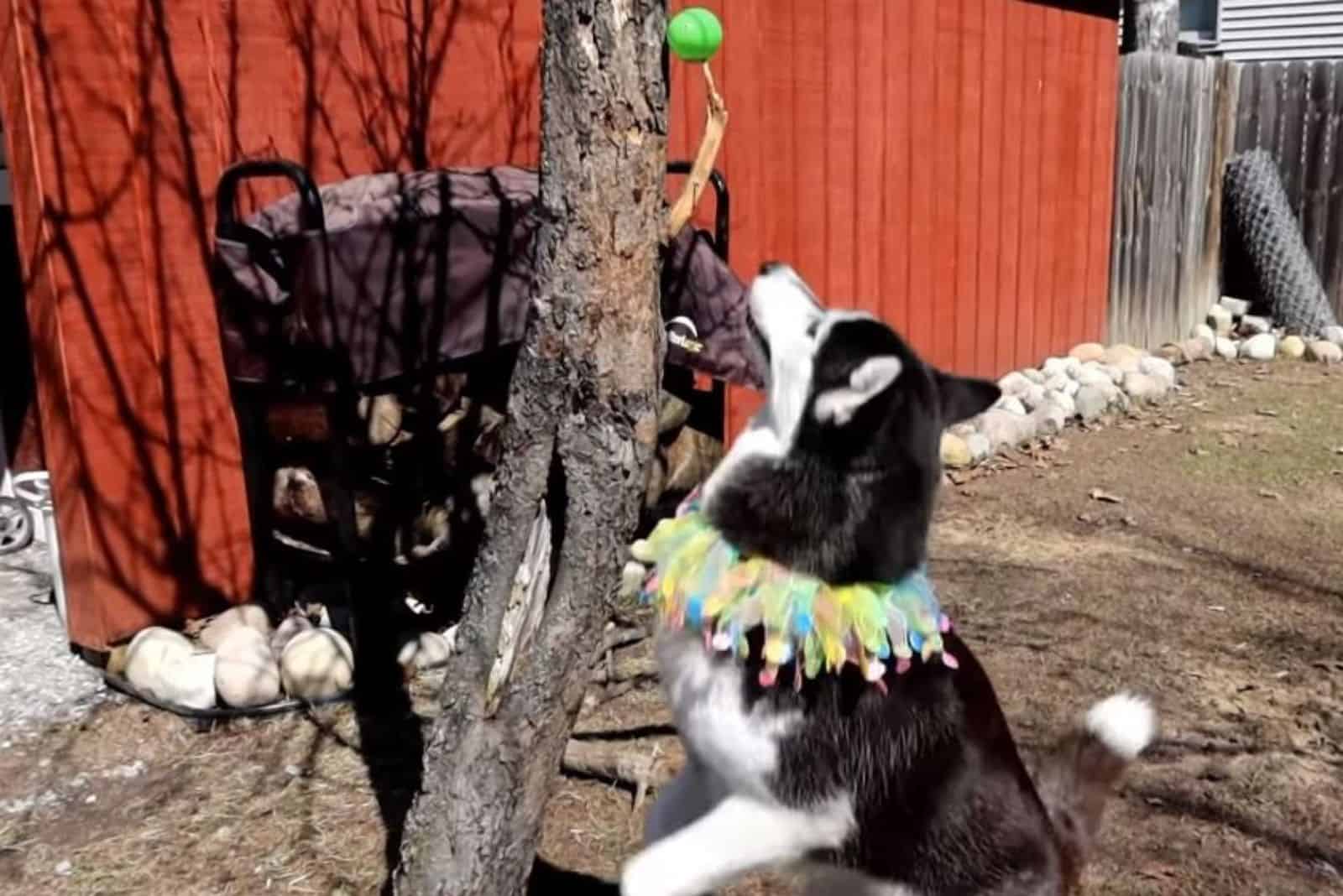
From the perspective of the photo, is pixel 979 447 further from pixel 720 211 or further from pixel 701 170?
pixel 701 170

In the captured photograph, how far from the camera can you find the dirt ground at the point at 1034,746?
3.10 m

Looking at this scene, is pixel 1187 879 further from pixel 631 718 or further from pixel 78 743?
pixel 78 743

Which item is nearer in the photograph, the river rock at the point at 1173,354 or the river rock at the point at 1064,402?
the river rock at the point at 1064,402

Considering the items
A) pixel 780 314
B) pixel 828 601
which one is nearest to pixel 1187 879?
pixel 828 601

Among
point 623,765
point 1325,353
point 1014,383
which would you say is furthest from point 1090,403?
point 623,765

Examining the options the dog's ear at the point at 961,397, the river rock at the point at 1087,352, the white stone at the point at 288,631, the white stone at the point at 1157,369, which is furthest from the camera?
the river rock at the point at 1087,352

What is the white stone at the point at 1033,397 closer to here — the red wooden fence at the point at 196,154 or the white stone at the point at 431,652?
the red wooden fence at the point at 196,154

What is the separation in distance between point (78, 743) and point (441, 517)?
1229 millimetres

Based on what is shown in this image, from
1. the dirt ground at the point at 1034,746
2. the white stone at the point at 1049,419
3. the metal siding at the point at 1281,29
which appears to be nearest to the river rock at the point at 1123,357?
the white stone at the point at 1049,419

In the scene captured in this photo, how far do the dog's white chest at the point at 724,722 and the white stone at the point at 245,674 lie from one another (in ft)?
6.09

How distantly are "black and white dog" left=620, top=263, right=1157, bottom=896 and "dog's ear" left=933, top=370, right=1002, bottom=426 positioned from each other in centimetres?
2

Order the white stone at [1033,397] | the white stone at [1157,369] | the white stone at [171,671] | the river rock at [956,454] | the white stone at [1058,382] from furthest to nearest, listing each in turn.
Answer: the white stone at [1157,369]
the white stone at [1058,382]
the white stone at [1033,397]
the river rock at [956,454]
the white stone at [171,671]

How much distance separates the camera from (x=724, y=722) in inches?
90.7

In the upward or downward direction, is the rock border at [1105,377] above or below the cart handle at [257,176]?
below
